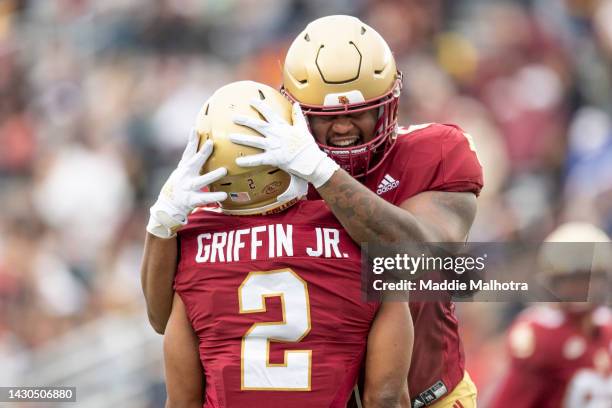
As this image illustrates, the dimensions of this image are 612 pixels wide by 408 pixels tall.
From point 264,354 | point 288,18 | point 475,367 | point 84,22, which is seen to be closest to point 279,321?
point 264,354

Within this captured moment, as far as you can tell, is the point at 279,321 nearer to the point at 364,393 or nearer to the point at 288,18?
the point at 364,393

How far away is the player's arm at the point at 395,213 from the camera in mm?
3262

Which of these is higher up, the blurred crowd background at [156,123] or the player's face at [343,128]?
the player's face at [343,128]

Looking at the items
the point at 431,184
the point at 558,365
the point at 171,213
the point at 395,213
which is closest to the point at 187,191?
the point at 171,213

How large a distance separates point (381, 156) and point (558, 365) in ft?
6.87

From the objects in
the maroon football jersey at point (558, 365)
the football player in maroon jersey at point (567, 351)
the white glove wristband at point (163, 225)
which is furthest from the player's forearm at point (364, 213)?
the maroon football jersey at point (558, 365)

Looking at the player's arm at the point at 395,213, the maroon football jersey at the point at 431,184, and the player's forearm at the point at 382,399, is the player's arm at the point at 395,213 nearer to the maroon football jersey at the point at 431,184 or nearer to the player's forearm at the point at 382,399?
the maroon football jersey at the point at 431,184

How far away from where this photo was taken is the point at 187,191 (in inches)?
127

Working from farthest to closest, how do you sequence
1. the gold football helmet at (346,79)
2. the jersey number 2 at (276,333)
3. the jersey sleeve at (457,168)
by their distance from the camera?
1. the jersey sleeve at (457,168)
2. the gold football helmet at (346,79)
3. the jersey number 2 at (276,333)

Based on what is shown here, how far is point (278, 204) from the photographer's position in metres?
3.30

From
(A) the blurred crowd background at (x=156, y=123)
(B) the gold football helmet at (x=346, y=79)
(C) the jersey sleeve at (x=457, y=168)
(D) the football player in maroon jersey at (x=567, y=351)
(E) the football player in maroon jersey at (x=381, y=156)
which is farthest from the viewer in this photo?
(A) the blurred crowd background at (x=156, y=123)

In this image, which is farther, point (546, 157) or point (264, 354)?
point (546, 157)

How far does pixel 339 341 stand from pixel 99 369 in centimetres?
434

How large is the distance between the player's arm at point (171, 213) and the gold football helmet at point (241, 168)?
0.03 m
